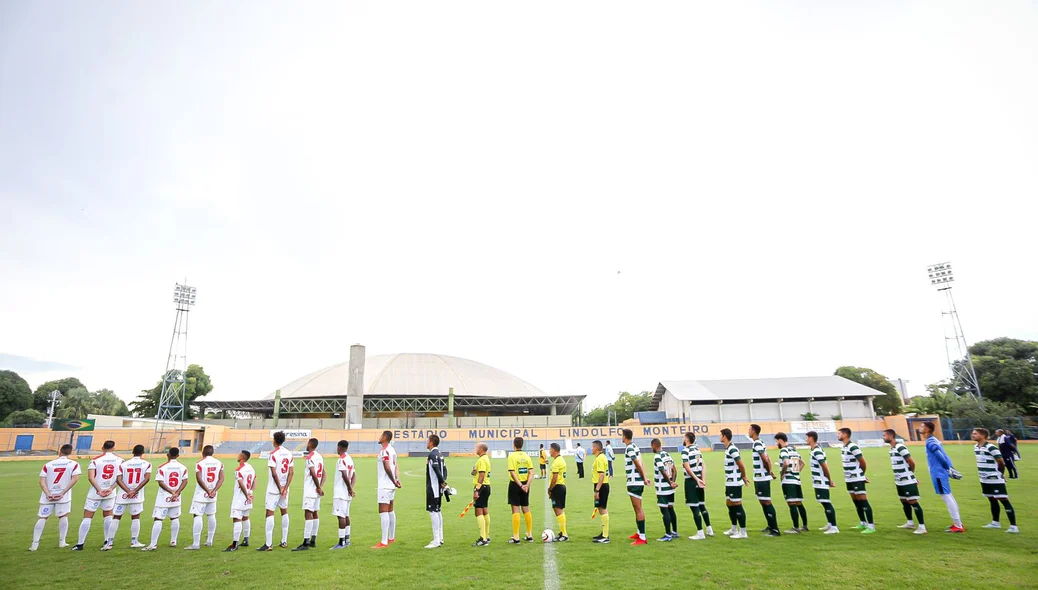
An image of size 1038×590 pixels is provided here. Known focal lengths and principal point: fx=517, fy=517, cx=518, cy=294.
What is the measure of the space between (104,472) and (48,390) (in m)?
99.3

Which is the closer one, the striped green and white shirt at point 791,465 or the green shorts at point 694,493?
the green shorts at point 694,493

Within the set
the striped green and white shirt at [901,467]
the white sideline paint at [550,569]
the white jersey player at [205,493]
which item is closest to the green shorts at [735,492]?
the striped green and white shirt at [901,467]

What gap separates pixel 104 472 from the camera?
10.1 m

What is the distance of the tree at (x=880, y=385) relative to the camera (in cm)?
8044

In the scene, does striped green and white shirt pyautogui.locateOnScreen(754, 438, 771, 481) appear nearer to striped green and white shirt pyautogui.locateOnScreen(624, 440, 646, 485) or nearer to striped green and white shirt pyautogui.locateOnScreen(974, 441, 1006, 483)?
striped green and white shirt pyautogui.locateOnScreen(624, 440, 646, 485)

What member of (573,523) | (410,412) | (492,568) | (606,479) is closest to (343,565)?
(492,568)

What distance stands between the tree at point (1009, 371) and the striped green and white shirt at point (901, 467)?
6390 centimetres

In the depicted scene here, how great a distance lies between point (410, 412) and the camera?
250ft

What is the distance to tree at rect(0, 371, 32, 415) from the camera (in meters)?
72.6

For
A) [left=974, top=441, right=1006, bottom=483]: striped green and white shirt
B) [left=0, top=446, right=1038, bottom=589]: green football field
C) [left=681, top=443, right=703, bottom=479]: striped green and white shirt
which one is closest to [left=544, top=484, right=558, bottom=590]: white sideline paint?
[left=0, top=446, right=1038, bottom=589]: green football field

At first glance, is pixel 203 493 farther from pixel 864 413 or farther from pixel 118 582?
pixel 864 413

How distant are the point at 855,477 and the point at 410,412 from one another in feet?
234

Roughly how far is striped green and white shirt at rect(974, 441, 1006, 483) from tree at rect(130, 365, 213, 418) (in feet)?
305

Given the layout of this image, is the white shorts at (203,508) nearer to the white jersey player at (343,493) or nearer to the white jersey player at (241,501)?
the white jersey player at (241,501)
